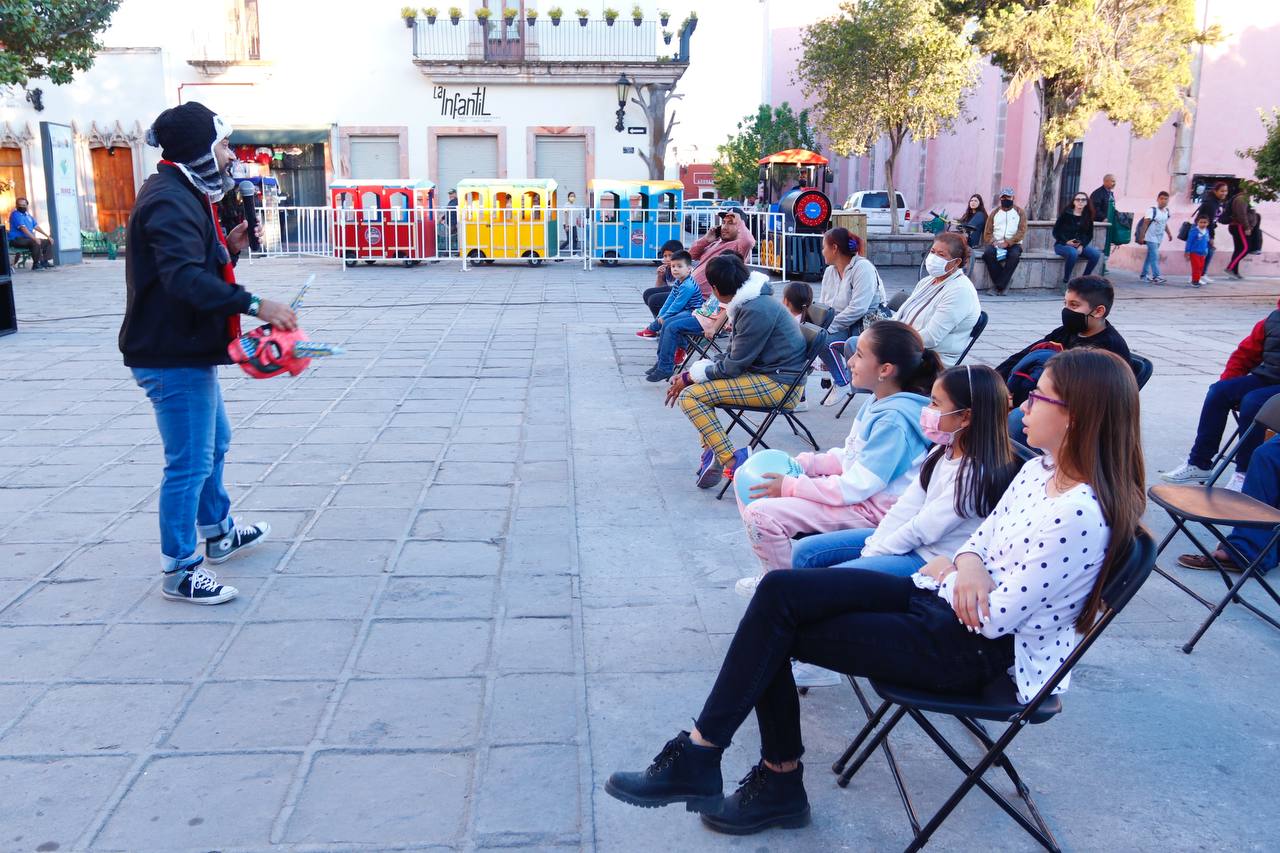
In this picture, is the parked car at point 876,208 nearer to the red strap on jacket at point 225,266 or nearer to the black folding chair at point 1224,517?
the black folding chair at point 1224,517

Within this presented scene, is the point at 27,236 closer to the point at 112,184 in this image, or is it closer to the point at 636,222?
the point at 112,184

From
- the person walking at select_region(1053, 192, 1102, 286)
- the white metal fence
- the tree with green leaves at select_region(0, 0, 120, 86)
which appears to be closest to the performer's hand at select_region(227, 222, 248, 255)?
the tree with green leaves at select_region(0, 0, 120, 86)

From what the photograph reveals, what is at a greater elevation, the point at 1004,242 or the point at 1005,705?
the point at 1004,242

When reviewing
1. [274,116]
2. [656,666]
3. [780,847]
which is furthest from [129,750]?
[274,116]

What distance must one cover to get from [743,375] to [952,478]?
2639mm

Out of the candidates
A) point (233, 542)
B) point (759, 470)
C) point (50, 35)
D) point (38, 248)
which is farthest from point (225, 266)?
point (38, 248)

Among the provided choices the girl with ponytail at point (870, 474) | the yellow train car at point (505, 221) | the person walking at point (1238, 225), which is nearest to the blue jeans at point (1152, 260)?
the person walking at point (1238, 225)

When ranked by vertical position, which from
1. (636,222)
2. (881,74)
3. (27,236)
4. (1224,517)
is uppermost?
(881,74)

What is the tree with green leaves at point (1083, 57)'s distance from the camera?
15.6m

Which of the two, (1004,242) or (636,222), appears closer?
(1004,242)

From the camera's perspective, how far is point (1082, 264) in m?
16.0

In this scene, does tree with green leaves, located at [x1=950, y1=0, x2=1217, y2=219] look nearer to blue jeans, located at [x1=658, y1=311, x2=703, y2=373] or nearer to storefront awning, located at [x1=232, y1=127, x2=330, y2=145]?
blue jeans, located at [x1=658, y1=311, x2=703, y2=373]

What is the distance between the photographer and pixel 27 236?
741 inches

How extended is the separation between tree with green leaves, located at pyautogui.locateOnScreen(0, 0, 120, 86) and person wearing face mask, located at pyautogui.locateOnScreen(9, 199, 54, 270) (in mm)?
2606
